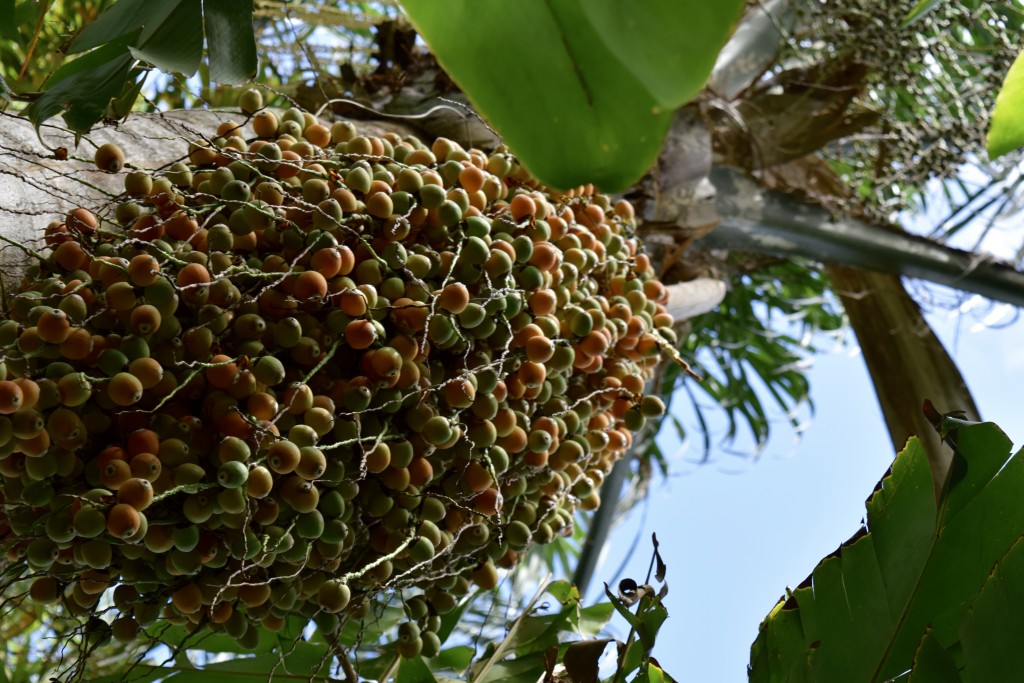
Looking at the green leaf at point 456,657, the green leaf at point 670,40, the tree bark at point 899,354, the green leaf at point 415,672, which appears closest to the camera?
the green leaf at point 670,40

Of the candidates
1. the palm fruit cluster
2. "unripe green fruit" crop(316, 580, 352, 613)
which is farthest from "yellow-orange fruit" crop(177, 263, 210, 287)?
"unripe green fruit" crop(316, 580, 352, 613)

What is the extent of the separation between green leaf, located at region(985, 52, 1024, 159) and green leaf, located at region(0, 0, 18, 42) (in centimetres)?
69

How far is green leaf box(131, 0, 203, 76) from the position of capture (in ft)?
1.82

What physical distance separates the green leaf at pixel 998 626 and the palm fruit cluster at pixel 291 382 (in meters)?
0.31

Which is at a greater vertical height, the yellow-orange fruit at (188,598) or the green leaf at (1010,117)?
the green leaf at (1010,117)

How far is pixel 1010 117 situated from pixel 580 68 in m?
0.45

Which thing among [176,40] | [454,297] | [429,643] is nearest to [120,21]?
[176,40]

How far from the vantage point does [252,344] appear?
582mm

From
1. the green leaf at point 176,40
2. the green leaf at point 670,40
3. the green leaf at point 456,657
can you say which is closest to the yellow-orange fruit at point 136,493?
the green leaf at point 176,40

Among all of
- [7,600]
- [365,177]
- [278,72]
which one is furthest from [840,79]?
[7,600]

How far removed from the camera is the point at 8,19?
60cm

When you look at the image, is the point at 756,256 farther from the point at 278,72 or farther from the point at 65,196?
the point at 65,196

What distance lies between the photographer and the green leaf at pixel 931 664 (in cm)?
57

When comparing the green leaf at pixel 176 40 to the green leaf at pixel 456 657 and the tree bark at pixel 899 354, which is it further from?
the tree bark at pixel 899 354
